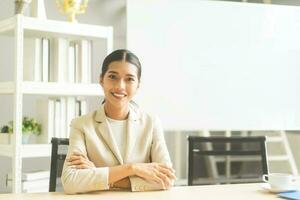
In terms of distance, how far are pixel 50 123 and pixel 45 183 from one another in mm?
375

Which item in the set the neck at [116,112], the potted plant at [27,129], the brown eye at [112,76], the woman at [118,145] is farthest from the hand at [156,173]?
the potted plant at [27,129]

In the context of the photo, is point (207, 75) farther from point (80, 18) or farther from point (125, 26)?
point (80, 18)

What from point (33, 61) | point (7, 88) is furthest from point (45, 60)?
point (7, 88)

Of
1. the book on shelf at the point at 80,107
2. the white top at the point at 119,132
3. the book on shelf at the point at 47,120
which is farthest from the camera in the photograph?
the book on shelf at the point at 80,107

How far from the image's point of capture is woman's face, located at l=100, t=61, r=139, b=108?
1.49 metres

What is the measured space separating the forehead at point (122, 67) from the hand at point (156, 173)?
343 millimetres

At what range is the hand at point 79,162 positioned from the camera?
140cm

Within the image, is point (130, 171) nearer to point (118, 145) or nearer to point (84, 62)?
point (118, 145)

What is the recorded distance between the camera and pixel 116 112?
5.03 feet

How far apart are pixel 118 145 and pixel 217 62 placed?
1896 mm

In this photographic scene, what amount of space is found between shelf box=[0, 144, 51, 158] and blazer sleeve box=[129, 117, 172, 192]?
115cm

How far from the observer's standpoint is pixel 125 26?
11.0ft

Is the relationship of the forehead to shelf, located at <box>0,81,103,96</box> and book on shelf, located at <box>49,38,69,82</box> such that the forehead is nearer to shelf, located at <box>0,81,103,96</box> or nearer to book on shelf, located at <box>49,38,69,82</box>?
shelf, located at <box>0,81,103,96</box>

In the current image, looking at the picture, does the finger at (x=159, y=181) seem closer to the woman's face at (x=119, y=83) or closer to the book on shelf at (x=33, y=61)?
the woman's face at (x=119, y=83)
